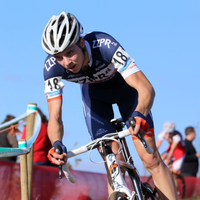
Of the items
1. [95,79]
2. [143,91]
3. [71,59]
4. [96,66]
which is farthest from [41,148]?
[143,91]

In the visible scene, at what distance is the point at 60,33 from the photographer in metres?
5.04

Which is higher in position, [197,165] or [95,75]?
[95,75]

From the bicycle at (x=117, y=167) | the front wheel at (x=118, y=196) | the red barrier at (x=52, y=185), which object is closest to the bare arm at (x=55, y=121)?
the bicycle at (x=117, y=167)

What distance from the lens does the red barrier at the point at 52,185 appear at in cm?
770

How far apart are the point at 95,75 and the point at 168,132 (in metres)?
6.65

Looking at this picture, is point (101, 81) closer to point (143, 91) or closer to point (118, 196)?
point (143, 91)

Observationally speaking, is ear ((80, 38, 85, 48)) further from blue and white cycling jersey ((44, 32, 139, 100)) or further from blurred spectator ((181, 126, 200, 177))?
blurred spectator ((181, 126, 200, 177))

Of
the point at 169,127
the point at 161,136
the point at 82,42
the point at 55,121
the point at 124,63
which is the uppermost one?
the point at 82,42

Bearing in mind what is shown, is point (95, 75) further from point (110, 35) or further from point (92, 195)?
point (92, 195)

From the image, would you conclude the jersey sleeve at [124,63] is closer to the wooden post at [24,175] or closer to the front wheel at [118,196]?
the front wheel at [118,196]

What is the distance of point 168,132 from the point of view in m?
11.8

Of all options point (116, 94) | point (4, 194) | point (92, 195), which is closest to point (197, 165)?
point (92, 195)

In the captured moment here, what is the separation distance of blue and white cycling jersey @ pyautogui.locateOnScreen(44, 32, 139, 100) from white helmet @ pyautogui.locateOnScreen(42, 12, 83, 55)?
212mm

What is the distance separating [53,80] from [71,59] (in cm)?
51
